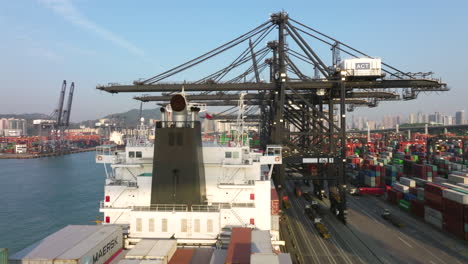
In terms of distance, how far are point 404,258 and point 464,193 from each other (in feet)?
29.5

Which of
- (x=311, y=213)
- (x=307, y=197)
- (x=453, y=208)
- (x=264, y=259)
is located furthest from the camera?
(x=307, y=197)

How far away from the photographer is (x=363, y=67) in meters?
27.8

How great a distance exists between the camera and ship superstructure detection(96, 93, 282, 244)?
12.2m

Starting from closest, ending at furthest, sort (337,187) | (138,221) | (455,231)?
(138,221)
(455,231)
(337,187)

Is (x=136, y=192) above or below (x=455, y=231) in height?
above

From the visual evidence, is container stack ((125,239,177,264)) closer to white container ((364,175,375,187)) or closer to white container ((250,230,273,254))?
white container ((250,230,273,254))

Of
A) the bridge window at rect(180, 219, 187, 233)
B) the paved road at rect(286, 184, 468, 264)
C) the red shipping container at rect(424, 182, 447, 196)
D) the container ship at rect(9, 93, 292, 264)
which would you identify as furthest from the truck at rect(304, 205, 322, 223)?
the bridge window at rect(180, 219, 187, 233)

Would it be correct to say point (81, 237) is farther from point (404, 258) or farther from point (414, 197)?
point (414, 197)

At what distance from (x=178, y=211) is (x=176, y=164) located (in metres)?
1.84

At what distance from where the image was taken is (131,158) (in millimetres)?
16203

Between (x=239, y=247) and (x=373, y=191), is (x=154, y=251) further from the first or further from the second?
(x=373, y=191)

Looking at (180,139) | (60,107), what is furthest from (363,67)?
(60,107)

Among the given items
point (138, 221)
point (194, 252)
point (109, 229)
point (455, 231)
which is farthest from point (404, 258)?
point (109, 229)

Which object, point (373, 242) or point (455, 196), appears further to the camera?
point (455, 196)
